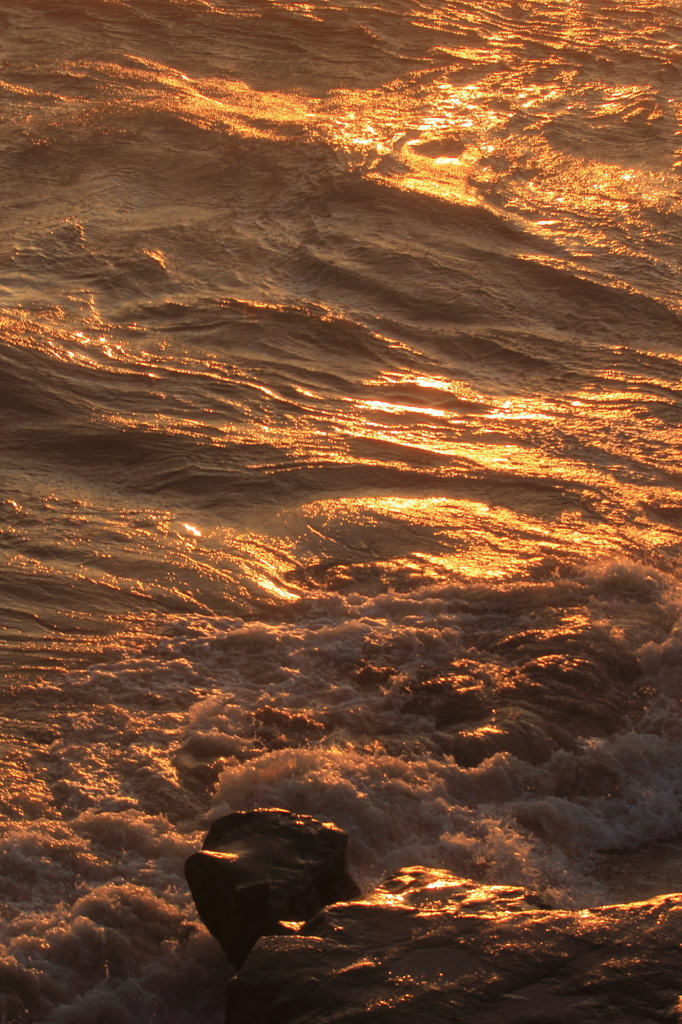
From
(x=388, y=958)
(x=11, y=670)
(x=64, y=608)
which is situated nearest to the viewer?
(x=388, y=958)

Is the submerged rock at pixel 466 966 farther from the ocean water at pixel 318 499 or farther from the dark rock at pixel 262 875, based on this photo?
the ocean water at pixel 318 499

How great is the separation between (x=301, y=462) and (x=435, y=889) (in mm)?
3378

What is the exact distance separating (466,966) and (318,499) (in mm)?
3370

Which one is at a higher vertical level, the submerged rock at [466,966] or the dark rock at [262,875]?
the submerged rock at [466,966]

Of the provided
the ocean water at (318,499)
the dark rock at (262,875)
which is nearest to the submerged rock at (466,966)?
the dark rock at (262,875)

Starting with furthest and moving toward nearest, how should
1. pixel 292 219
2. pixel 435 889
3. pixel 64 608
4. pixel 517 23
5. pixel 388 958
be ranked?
1. pixel 517 23
2. pixel 292 219
3. pixel 64 608
4. pixel 435 889
5. pixel 388 958

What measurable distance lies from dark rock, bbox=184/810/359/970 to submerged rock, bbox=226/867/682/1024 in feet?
0.45

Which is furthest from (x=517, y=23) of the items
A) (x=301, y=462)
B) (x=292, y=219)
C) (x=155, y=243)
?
(x=301, y=462)

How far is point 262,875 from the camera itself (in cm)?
307

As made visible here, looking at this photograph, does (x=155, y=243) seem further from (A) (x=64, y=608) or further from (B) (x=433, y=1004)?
(B) (x=433, y=1004)

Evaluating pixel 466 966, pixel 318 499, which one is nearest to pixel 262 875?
pixel 466 966

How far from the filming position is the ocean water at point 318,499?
375 centimetres

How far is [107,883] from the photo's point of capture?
133 inches

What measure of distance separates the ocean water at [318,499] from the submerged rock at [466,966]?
49 centimetres
